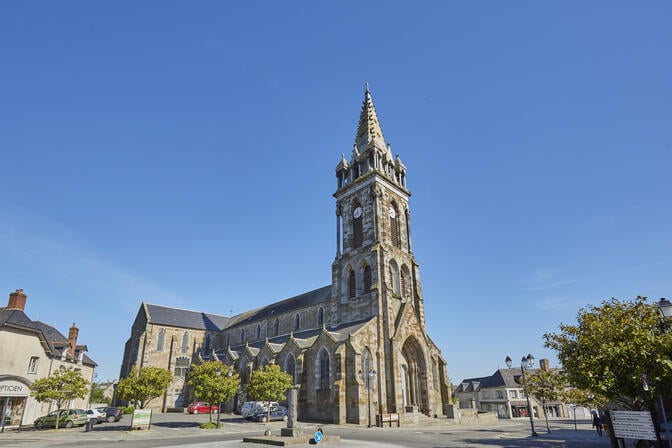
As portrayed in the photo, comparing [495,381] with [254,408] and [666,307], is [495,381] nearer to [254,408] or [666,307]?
[254,408]

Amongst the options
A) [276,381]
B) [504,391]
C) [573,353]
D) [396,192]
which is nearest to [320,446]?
[573,353]

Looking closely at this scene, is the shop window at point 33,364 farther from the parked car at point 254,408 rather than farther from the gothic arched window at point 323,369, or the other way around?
the gothic arched window at point 323,369

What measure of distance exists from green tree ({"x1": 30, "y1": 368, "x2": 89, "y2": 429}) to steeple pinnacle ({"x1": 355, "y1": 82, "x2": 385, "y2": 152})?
35583mm

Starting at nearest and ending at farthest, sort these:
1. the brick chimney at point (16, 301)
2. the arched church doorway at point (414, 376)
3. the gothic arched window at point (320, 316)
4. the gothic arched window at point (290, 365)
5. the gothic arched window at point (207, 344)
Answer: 1. the brick chimney at point (16, 301)
2. the arched church doorway at point (414, 376)
3. the gothic arched window at point (290, 365)
4. the gothic arched window at point (320, 316)
5. the gothic arched window at point (207, 344)

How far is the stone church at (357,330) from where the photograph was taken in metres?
32.6

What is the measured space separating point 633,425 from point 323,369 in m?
25.3

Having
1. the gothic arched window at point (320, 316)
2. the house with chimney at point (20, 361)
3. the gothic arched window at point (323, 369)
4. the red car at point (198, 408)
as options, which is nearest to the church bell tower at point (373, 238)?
the gothic arched window at point (320, 316)

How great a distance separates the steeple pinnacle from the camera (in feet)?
153

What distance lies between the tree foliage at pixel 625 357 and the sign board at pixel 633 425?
2.67 ft

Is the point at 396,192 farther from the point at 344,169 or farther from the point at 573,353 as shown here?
the point at 573,353

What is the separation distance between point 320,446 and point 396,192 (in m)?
31.9

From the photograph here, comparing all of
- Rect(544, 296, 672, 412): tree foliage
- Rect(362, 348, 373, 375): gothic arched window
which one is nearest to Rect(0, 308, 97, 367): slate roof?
Rect(362, 348, 373, 375): gothic arched window

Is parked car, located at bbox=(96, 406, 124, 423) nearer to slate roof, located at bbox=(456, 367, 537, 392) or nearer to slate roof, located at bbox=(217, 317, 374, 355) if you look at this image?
slate roof, located at bbox=(217, 317, 374, 355)

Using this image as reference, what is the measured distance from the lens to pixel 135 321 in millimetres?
58062
